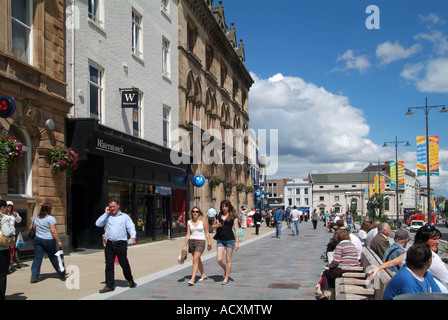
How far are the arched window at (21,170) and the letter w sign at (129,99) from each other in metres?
5.84

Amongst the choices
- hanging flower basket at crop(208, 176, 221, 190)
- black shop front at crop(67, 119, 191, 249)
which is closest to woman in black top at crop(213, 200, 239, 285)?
black shop front at crop(67, 119, 191, 249)

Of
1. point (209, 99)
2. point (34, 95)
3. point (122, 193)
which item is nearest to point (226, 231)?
point (34, 95)

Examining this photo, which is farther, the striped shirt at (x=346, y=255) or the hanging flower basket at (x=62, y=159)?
the hanging flower basket at (x=62, y=159)

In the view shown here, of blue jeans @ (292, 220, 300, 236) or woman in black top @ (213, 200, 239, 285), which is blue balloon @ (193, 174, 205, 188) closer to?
blue jeans @ (292, 220, 300, 236)

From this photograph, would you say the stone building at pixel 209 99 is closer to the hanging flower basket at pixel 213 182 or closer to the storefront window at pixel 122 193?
the hanging flower basket at pixel 213 182

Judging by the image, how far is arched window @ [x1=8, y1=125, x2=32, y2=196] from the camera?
13344mm

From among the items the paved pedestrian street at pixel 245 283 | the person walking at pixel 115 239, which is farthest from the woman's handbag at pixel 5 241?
the person walking at pixel 115 239

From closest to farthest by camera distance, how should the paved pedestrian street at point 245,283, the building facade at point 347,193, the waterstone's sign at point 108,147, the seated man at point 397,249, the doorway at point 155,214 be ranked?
the seated man at point 397,249
the paved pedestrian street at point 245,283
the waterstone's sign at point 108,147
the doorway at point 155,214
the building facade at point 347,193

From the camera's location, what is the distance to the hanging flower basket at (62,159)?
14.4 m

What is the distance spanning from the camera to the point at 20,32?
1380 cm

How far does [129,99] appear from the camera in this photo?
759 inches
